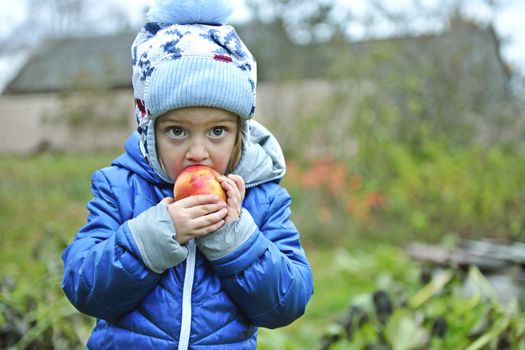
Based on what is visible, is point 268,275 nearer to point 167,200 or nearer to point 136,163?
point 167,200

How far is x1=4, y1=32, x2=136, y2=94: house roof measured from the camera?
85.7 ft

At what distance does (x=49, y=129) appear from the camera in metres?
23.7

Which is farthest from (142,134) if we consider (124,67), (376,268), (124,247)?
(124,67)

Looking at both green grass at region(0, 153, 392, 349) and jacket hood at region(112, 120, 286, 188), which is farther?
green grass at region(0, 153, 392, 349)

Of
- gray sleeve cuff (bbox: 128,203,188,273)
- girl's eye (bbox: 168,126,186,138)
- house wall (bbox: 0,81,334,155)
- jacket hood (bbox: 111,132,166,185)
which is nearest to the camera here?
gray sleeve cuff (bbox: 128,203,188,273)

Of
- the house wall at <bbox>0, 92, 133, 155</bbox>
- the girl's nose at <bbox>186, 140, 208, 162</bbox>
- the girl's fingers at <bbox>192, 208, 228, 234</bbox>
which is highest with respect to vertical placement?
the girl's nose at <bbox>186, 140, 208, 162</bbox>

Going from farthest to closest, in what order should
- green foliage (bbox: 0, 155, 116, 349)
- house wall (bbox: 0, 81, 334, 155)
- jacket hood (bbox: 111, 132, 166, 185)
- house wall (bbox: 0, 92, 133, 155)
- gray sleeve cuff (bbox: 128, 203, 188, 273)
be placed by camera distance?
house wall (bbox: 0, 92, 133, 155) → house wall (bbox: 0, 81, 334, 155) → green foliage (bbox: 0, 155, 116, 349) → jacket hood (bbox: 111, 132, 166, 185) → gray sleeve cuff (bbox: 128, 203, 188, 273)

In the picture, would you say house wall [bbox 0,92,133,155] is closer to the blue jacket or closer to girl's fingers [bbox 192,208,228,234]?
the blue jacket

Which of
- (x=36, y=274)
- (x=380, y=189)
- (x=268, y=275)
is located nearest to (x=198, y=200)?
(x=268, y=275)

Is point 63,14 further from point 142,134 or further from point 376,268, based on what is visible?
point 142,134

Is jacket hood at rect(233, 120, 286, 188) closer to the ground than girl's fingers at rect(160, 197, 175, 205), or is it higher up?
higher up

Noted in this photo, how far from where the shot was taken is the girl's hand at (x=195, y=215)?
169 cm

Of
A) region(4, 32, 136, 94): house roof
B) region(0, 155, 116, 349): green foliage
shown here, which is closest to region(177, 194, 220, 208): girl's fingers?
region(0, 155, 116, 349): green foliage

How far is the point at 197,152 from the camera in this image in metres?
1.76
